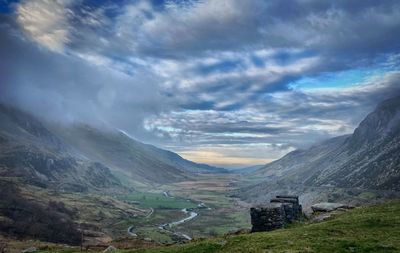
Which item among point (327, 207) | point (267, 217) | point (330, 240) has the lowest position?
point (330, 240)

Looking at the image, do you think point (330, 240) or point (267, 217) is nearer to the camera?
point (330, 240)

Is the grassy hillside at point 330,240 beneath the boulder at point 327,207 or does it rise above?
beneath

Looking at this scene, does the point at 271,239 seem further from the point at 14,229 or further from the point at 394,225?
the point at 14,229

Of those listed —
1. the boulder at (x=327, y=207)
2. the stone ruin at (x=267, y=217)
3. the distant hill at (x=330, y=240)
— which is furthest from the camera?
Result: the boulder at (x=327, y=207)

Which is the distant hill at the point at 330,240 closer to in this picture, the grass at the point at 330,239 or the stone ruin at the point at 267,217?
the grass at the point at 330,239

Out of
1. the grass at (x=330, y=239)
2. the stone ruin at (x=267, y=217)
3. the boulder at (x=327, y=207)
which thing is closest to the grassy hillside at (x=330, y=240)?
the grass at (x=330, y=239)

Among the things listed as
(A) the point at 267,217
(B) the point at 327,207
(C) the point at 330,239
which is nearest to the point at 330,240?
(C) the point at 330,239

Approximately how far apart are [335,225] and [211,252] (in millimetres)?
16681

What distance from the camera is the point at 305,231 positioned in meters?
42.6

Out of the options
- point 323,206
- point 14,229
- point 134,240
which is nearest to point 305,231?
point 323,206

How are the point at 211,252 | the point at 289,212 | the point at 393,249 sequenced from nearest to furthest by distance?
the point at 393,249
the point at 211,252
the point at 289,212

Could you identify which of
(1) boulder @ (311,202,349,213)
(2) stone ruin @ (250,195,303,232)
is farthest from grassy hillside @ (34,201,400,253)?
(1) boulder @ (311,202,349,213)

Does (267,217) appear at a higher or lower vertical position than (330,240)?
higher

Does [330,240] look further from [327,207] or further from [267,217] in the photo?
[327,207]
